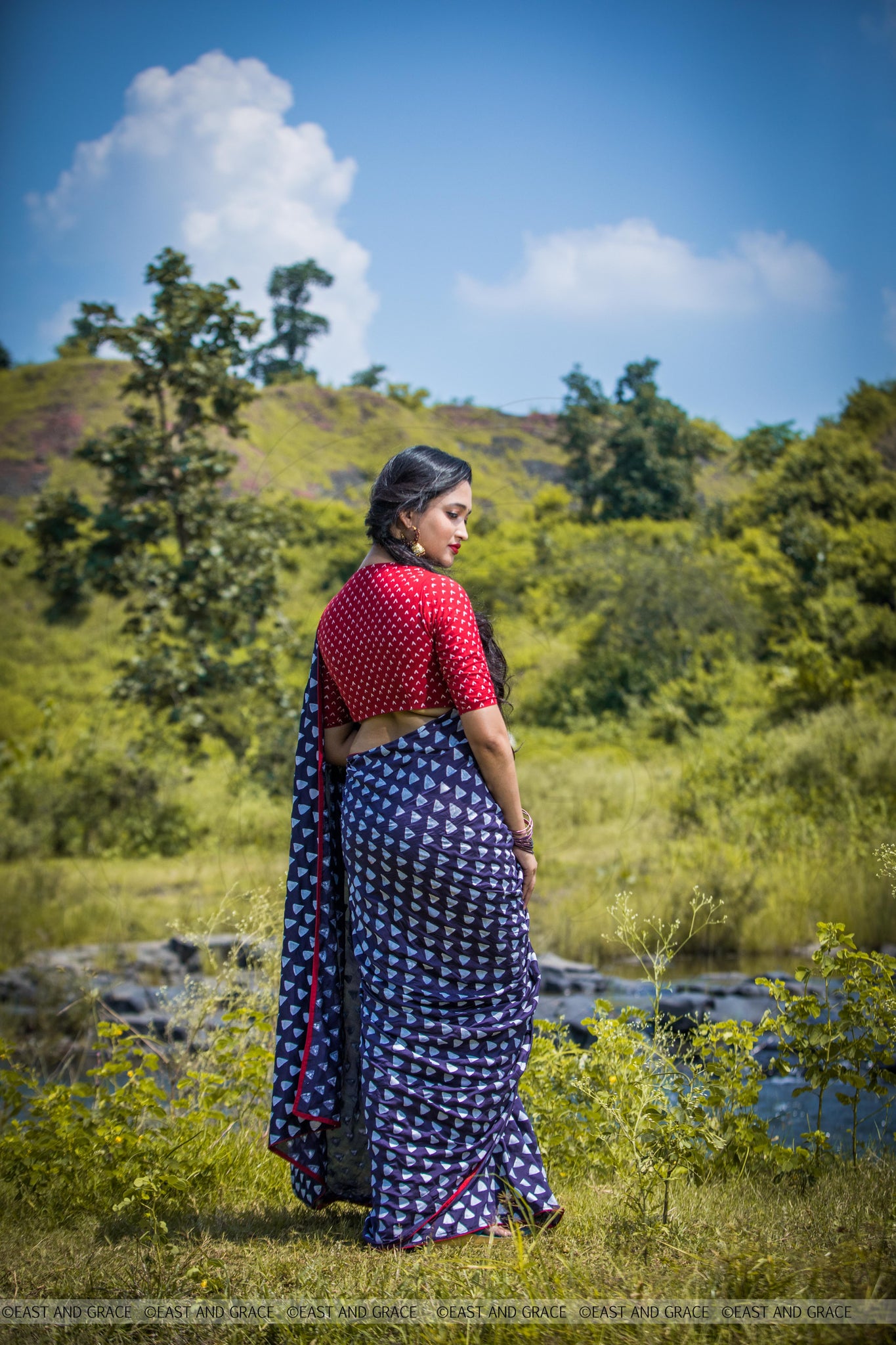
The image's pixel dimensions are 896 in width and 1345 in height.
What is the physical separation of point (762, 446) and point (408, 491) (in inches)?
876

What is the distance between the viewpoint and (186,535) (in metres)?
10.8

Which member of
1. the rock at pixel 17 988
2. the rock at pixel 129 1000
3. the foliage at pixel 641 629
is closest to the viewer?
the rock at pixel 129 1000

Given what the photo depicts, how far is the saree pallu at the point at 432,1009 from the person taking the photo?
7.45ft

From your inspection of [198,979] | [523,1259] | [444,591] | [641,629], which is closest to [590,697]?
[641,629]

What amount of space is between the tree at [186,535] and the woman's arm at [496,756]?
8.21 meters

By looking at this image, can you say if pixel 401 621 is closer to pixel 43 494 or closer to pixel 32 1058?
pixel 32 1058

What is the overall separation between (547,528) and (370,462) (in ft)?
17.0

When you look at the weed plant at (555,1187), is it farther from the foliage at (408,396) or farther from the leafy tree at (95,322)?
the foliage at (408,396)

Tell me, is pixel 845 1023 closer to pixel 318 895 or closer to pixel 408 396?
pixel 318 895

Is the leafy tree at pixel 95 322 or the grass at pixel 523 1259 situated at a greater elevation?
the leafy tree at pixel 95 322

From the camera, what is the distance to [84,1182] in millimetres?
2668

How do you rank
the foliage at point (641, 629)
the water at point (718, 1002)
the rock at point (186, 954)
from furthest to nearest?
the foliage at point (641, 629) → the rock at point (186, 954) → the water at point (718, 1002)

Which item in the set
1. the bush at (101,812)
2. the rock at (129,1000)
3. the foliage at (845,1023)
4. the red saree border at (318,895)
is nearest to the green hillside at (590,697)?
the bush at (101,812)

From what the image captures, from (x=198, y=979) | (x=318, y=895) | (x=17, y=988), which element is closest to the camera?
(x=318, y=895)
